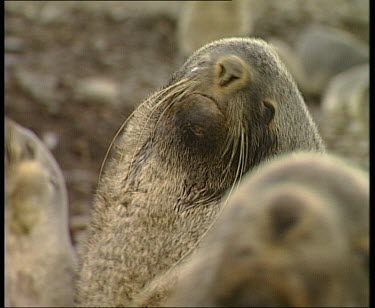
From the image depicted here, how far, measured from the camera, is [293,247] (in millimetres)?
1465

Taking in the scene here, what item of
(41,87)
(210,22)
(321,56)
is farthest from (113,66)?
(321,56)

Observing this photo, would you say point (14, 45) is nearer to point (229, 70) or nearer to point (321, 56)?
point (321, 56)

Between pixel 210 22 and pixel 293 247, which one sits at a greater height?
pixel 210 22

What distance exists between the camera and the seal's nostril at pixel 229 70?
2.40m

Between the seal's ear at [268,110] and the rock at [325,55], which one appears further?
the rock at [325,55]

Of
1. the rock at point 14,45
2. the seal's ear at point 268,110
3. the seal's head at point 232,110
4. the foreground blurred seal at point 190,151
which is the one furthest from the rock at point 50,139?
the seal's ear at point 268,110

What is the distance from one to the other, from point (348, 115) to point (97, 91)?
190cm

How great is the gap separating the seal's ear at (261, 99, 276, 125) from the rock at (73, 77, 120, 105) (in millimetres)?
5307

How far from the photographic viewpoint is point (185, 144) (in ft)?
8.11

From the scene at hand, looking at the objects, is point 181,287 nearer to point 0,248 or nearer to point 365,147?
point 0,248

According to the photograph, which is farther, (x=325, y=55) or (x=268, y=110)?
(x=325, y=55)

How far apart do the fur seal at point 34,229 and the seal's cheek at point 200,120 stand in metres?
1.36

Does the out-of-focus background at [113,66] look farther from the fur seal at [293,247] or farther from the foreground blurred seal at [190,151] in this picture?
the fur seal at [293,247]

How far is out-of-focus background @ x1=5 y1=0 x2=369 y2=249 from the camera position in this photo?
7188 mm
